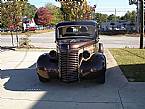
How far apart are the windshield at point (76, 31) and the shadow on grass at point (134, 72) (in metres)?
1.77

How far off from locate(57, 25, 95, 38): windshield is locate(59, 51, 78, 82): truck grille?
204 centimetres

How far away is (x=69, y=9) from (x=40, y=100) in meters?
20.2

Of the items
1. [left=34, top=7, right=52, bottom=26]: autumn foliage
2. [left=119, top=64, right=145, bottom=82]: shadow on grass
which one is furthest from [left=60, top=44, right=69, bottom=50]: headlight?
[left=34, top=7, right=52, bottom=26]: autumn foliage

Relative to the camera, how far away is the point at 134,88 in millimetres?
9844

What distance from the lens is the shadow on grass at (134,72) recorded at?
436 inches

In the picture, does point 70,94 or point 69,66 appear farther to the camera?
point 69,66

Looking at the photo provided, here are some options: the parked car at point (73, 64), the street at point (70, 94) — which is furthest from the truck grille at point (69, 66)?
the street at point (70, 94)

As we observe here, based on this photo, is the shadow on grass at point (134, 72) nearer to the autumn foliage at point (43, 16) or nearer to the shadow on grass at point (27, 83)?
the shadow on grass at point (27, 83)

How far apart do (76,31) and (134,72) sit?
7.95 ft

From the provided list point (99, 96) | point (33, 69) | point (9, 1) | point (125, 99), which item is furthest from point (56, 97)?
point (9, 1)

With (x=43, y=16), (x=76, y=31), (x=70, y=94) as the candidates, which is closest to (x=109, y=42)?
(x=76, y=31)

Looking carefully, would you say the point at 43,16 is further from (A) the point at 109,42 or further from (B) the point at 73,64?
(B) the point at 73,64

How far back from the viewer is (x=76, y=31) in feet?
41.5

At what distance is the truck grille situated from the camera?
10.2 m
